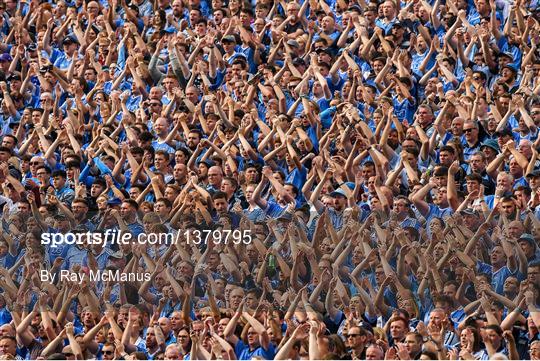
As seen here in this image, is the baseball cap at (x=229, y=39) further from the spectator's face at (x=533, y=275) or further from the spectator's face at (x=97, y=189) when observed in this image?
the spectator's face at (x=533, y=275)

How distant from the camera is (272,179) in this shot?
2169cm

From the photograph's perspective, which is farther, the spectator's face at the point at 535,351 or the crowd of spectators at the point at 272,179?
the crowd of spectators at the point at 272,179

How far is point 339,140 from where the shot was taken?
22266mm

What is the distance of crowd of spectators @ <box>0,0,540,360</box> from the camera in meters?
19.5

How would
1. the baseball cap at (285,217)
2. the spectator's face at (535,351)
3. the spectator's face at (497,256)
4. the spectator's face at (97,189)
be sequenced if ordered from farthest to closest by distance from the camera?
the spectator's face at (97,189) < the baseball cap at (285,217) < the spectator's face at (497,256) < the spectator's face at (535,351)

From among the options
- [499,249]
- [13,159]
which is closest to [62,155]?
[13,159]

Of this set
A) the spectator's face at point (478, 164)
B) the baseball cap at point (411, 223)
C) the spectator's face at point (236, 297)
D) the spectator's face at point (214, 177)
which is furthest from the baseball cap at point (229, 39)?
the spectator's face at point (236, 297)

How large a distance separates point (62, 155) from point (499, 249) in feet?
21.4

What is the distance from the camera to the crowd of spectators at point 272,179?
1947 centimetres

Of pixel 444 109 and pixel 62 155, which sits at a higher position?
pixel 444 109

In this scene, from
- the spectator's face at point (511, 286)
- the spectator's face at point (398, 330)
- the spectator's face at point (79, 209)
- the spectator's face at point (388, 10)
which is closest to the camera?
the spectator's face at point (398, 330)

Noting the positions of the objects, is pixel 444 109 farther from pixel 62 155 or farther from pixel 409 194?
pixel 62 155

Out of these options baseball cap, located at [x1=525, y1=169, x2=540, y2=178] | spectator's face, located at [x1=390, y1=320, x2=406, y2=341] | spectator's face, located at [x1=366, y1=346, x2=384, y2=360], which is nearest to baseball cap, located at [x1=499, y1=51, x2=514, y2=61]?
baseball cap, located at [x1=525, y1=169, x2=540, y2=178]

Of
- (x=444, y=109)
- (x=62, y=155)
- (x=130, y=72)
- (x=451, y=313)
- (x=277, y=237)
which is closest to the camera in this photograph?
(x=451, y=313)
